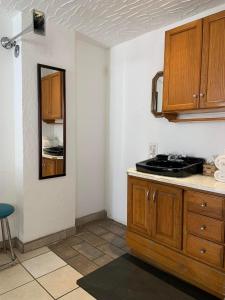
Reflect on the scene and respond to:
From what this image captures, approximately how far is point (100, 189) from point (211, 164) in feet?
5.64

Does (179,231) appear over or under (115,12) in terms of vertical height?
under

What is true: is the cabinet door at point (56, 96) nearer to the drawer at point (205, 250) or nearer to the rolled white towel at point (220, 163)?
the rolled white towel at point (220, 163)

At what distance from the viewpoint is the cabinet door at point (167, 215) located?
199 cm

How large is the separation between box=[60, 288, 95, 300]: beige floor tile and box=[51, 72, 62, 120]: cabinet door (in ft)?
5.68

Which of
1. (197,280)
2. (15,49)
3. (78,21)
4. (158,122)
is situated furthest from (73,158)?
(197,280)

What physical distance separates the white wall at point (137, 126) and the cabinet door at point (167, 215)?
0.60 metres

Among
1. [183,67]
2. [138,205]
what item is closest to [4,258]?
[138,205]

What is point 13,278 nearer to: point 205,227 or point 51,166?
point 51,166

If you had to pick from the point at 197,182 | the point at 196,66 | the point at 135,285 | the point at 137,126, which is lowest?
the point at 135,285

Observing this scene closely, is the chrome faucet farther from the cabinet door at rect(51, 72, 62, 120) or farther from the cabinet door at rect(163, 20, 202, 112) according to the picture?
the cabinet door at rect(51, 72, 62, 120)

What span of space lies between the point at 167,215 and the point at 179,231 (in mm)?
163

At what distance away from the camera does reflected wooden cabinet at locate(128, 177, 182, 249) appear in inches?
78.9

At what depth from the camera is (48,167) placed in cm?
261

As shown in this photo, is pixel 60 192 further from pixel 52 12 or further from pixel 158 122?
pixel 52 12
